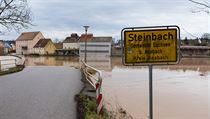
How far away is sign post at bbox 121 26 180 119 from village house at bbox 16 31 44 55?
142m

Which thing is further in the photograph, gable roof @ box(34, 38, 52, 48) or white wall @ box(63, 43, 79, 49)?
white wall @ box(63, 43, 79, 49)

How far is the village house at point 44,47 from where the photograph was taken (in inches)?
5477

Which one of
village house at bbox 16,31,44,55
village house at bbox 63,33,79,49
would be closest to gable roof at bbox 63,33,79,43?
village house at bbox 63,33,79,49

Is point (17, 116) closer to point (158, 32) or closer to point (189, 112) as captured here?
point (158, 32)

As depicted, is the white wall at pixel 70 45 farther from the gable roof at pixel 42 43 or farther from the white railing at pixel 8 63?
the white railing at pixel 8 63

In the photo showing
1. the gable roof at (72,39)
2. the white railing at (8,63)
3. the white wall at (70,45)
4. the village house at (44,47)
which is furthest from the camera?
the gable roof at (72,39)

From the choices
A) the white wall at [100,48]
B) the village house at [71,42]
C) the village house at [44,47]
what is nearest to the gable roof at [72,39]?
the village house at [71,42]

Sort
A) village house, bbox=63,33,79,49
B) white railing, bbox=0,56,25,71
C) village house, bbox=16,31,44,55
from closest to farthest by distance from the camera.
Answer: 1. white railing, bbox=0,56,25,71
2. village house, bbox=16,31,44,55
3. village house, bbox=63,33,79,49

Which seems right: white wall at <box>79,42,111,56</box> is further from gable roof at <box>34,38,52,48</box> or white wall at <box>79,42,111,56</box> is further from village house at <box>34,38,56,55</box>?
gable roof at <box>34,38,52,48</box>

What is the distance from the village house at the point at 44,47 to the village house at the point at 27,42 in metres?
3.33

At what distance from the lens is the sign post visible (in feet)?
21.1

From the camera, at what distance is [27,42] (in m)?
149

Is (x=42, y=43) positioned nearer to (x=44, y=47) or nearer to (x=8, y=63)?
(x=44, y=47)

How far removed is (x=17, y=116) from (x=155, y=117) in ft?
24.8
